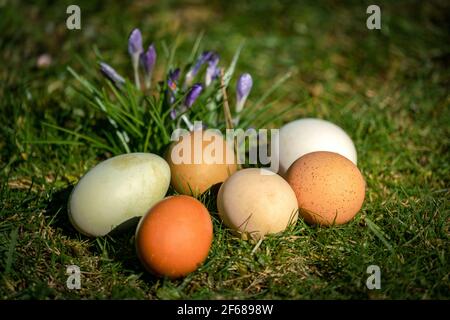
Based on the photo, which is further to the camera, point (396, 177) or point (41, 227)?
point (396, 177)

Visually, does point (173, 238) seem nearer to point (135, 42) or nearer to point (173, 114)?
point (173, 114)

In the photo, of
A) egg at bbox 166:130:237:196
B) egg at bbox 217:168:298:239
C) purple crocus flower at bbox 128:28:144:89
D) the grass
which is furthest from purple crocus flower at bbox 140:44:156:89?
egg at bbox 217:168:298:239

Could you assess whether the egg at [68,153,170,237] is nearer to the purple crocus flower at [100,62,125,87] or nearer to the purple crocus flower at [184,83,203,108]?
the purple crocus flower at [184,83,203,108]

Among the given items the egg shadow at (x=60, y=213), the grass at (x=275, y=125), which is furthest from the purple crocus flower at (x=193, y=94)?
the egg shadow at (x=60, y=213)

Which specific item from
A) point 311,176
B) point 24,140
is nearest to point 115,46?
point 24,140
